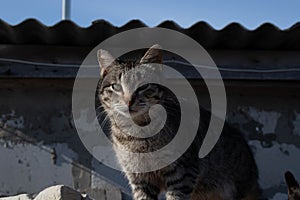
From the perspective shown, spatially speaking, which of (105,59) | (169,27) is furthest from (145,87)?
(169,27)

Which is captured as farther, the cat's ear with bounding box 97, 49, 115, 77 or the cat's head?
A: the cat's ear with bounding box 97, 49, 115, 77

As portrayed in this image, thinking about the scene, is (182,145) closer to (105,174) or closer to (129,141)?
(129,141)

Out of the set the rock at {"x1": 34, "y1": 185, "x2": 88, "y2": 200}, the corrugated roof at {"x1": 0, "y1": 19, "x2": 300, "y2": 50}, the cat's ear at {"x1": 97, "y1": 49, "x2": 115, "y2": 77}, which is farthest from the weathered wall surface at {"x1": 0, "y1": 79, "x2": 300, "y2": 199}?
the rock at {"x1": 34, "y1": 185, "x2": 88, "y2": 200}

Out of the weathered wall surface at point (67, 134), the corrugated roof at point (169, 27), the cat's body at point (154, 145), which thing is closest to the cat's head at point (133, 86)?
the cat's body at point (154, 145)

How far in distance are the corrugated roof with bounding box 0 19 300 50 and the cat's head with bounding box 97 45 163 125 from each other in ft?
1.11

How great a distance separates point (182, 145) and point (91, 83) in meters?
1.27

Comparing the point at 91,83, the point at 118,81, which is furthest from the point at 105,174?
the point at 118,81

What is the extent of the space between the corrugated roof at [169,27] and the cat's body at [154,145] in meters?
0.34

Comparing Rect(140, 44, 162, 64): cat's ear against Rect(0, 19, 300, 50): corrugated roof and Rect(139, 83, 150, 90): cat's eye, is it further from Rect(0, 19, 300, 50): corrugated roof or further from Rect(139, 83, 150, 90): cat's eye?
Rect(0, 19, 300, 50): corrugated roof

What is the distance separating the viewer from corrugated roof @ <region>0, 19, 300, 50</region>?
4109 millimetres

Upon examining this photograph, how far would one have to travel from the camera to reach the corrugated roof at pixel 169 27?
13.5 feet

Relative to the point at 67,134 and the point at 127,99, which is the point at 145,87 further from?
the point at 67,134

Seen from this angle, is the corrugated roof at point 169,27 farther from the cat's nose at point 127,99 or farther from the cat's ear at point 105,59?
the cat's nose at point 127,99

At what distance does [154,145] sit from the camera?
12.5 ft
